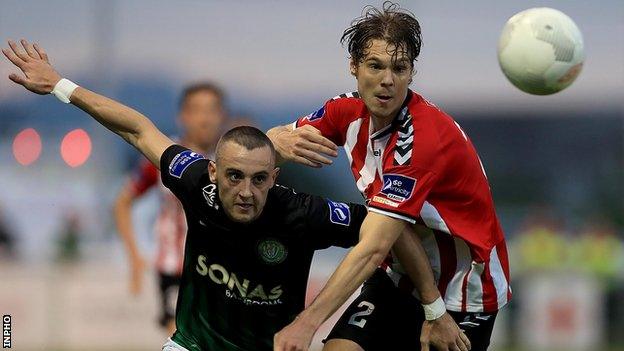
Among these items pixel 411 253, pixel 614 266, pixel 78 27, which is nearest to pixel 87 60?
pixel 78 27

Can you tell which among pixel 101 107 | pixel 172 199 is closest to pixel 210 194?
pixel 101 107

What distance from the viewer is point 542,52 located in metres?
5.72

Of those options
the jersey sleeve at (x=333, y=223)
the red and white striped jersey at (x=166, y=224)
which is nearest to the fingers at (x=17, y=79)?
the jersey sleeve at (x=333, y=223)

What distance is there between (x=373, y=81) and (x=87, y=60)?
9490mm

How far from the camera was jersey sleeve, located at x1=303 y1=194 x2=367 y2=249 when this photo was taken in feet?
17.9

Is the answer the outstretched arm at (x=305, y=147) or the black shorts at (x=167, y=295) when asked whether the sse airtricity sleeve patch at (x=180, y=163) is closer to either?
the outstretched arm at (x=305, y=147)

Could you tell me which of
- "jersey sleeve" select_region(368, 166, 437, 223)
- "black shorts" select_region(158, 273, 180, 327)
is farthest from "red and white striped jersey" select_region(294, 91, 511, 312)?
"black shorts" select_region(158, 273, 180, 327)

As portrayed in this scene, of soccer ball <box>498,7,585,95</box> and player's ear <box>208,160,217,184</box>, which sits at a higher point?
soccer ball <box>498,7,585,95</box>

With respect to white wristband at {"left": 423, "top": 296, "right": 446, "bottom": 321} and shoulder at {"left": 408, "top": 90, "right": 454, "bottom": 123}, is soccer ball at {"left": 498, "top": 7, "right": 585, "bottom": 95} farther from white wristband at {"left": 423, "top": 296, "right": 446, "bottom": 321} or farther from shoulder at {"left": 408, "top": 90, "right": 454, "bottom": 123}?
white wristband at {"left": 423, "top": 296, "right": 446, "bottom": 321}

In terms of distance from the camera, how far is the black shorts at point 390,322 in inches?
223

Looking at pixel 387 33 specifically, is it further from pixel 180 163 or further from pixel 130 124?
pixel 130 124

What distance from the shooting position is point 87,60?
1438cm

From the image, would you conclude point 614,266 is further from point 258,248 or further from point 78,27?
point 258,248

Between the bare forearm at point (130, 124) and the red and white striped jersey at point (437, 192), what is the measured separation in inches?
36.2
